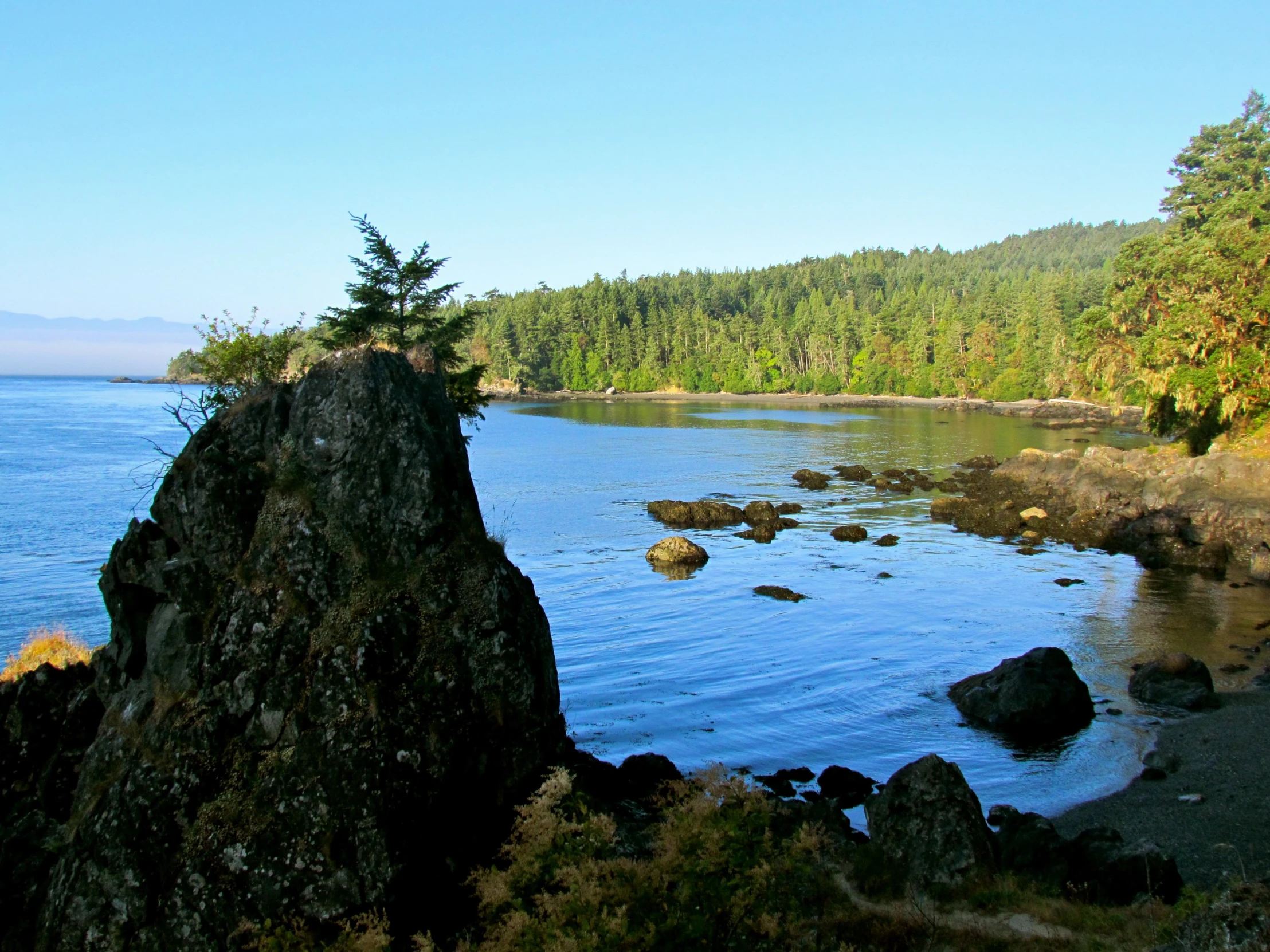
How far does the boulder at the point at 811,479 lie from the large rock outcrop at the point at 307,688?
45420 mm

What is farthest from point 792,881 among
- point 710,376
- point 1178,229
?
point 710,376

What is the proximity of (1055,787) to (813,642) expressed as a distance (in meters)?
9.69

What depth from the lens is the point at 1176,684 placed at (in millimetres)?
20250

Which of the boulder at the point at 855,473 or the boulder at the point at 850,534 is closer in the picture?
the boulder at the point at 850,534

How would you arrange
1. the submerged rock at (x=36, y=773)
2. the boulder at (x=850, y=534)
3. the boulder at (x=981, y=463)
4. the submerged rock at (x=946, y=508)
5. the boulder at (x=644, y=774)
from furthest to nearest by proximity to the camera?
the boulder at (x=981, y=463)
the submerged rock at (x=946, y=508)
the boulder at (x=850, y=534)
the boulder at (x=644, y=774)
the submerged rock at (x=36, y=773)

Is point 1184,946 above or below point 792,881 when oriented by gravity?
above

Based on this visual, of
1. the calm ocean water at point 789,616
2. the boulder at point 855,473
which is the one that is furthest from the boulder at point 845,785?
the boulder at point 855,473

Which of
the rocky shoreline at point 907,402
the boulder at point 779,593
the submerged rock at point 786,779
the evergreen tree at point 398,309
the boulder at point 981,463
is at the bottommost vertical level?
the submerged rock at point 786,779

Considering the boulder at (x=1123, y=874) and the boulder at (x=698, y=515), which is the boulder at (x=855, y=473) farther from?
the boulder at (x=1123, y=874)

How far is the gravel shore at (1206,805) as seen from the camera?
1296 centimetres

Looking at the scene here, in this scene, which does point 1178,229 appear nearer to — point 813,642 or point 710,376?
point 813,642

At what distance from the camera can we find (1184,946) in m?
6.58

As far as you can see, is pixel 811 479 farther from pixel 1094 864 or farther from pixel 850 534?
pixel 1094 864

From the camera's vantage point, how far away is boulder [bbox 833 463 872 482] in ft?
195
